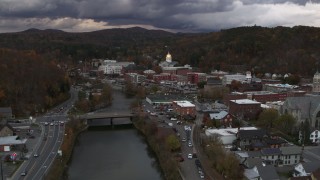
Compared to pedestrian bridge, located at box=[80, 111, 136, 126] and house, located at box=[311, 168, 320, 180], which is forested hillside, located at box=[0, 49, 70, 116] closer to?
pedestrian bridge, located at box=[80, 111, 136, 126]

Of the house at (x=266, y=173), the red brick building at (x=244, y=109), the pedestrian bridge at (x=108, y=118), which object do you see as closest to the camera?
the house at (x=266, y=173)

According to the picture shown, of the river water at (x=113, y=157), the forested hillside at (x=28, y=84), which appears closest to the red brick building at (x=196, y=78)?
the forested hillside at (x=28, y=84)

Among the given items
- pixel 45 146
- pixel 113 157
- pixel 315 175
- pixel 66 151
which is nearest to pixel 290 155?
pixel 315 175

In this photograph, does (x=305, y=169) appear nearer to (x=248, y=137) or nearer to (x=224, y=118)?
(x=248, y=137)

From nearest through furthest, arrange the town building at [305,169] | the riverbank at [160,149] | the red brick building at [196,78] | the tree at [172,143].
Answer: the town building at [305,169]
the riverbank at [160,149]
the tree at [172,143]
the red brick building at [196,78]

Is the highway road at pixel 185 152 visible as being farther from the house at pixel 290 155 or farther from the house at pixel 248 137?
the house at pixel 290 155

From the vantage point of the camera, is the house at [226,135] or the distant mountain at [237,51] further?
the distant mountain at [237,51]

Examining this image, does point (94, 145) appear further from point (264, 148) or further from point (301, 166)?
point (301, 166)
